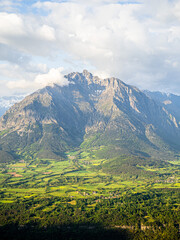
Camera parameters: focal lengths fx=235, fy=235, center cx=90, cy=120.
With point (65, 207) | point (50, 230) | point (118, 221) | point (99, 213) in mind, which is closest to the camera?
point (50, 230)

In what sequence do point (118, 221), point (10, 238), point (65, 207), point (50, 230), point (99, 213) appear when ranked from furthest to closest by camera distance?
point (65, 207), point (99, 213), point (118, 221), point (50, 230), point (10, 238)

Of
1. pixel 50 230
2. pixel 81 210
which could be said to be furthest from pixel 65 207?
pixel 50 230

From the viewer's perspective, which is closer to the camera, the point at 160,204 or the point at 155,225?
the point at 155,225

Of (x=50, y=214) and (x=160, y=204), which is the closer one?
(x=50, y=214)

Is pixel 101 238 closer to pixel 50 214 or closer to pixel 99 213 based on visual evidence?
pixel 99 213

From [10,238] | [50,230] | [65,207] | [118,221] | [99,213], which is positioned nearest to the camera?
[10,238]

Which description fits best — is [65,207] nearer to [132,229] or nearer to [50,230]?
[50,230]

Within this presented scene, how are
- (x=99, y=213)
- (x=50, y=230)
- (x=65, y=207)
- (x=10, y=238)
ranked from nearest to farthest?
(x=10, y=238), (x=50, y=230), (x=99, y=213), (x=65, y=207)

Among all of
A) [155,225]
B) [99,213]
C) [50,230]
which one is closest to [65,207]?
[99,213]
